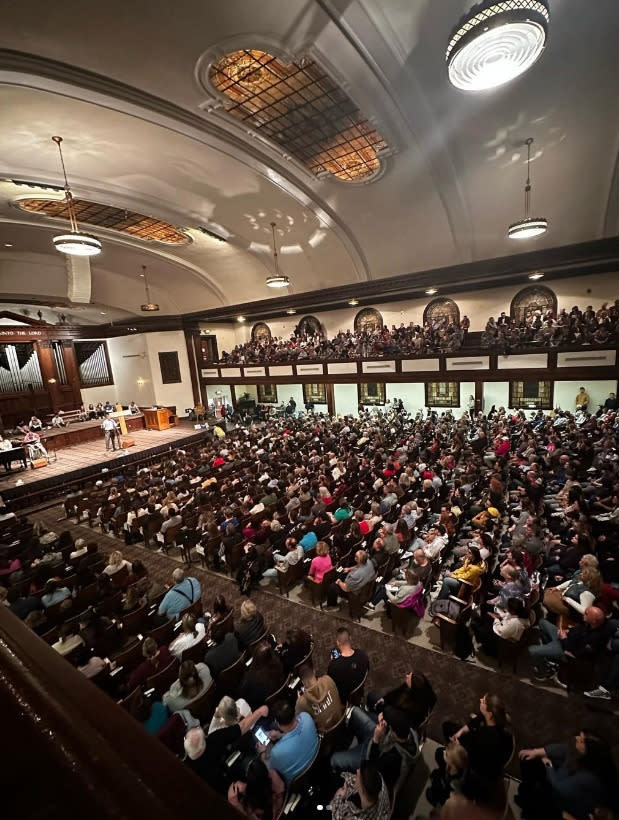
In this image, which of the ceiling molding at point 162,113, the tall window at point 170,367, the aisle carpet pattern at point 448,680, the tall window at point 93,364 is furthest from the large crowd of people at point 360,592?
the tall window at point 93,364

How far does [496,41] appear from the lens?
3.80 m

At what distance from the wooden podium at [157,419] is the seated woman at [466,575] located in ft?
58.2

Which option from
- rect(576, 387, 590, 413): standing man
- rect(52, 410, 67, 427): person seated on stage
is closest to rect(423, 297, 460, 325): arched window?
rect(576, 387, 590, 413): standing man

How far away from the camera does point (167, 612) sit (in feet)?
17.1

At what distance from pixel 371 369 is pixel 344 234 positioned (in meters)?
5.55

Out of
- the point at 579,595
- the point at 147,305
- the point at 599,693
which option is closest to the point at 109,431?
the point at 147,305

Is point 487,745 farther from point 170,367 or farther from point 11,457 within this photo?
point 170,367

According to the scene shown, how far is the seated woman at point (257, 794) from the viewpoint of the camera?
8.30 ft

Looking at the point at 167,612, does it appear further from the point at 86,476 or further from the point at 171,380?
the point at 171,380

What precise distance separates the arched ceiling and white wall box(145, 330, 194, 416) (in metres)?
7.10

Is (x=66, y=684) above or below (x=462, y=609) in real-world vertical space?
above

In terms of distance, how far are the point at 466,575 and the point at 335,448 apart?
722 cm

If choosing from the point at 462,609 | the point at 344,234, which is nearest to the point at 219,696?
the point at 462,609

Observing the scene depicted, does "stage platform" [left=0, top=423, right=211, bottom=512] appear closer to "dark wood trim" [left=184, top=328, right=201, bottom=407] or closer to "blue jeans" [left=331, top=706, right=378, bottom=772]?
"dark wood trim" [left=184, top=328, right=201, bottom=407]
